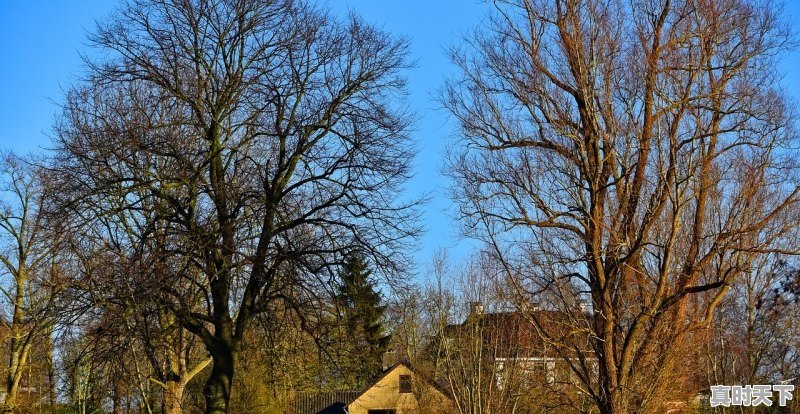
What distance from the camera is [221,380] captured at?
14.5 meters

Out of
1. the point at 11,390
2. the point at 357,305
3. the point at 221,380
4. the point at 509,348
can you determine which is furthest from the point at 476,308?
the point at 11,390

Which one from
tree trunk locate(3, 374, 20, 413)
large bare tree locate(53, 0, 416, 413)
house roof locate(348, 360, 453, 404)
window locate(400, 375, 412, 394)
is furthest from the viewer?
window locate(400, 375, 412, 394)

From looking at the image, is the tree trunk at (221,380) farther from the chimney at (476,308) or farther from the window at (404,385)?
the window at (404,385)

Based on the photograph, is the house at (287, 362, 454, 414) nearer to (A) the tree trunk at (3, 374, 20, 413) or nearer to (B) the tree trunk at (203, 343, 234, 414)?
(A) the tree trunk at (3, 374, 20, 413)

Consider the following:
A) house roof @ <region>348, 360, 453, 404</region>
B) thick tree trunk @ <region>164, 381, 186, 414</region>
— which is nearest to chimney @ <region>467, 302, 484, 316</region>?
house roof @ <region>348, 360, 453, 404</region>

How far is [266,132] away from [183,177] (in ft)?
6.42

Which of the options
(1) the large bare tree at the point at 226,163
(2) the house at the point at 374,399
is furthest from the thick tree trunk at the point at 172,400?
(2) the house at the point at 374,399

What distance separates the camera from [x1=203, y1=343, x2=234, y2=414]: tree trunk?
1436cm

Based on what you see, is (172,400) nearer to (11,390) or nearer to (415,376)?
(11,390)

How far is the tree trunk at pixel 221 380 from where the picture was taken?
14355 mm

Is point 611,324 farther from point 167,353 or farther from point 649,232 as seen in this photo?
point 167,353

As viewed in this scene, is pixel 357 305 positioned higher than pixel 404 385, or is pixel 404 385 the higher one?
pixel 357 305

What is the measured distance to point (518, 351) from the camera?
66.6ft

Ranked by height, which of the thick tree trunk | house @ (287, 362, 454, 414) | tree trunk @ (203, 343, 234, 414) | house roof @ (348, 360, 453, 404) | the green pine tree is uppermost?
the green pine tree
